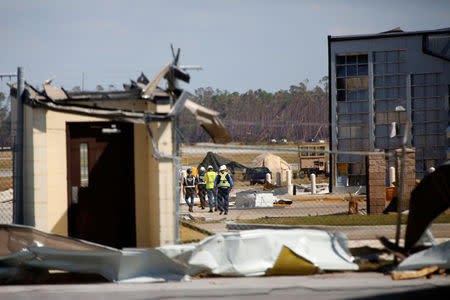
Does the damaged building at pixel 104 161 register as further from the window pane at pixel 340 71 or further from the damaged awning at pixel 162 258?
the window pane at pixel 340 71

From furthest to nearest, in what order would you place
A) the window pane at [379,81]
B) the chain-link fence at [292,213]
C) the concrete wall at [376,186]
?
the window pane at [379,81], the concrete wall at [376,186], the chain-link fence at [292,213]

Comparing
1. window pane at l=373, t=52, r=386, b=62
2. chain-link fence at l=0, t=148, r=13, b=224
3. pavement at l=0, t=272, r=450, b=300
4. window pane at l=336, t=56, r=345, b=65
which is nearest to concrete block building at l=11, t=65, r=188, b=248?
chain-link fence at l=0, t=148, r=13, b=224

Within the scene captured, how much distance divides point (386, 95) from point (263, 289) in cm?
2035

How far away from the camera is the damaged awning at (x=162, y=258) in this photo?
392 inches

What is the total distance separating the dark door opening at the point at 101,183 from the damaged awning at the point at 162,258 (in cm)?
136

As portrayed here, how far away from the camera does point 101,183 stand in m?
11.5

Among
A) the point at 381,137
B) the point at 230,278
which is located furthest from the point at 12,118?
the point at 381,137

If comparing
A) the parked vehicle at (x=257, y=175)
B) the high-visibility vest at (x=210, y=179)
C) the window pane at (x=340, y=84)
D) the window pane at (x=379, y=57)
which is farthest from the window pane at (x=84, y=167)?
the parked vehicle at (x=257, y=175)

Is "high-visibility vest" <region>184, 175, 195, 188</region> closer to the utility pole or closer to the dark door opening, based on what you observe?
the dark door opening

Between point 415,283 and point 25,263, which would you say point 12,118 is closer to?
point 25,263

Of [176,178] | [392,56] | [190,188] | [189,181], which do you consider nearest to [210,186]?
[190,188]

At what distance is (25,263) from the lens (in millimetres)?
10094

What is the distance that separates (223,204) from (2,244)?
1220 cm

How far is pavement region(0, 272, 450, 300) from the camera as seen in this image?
28.8 feet
